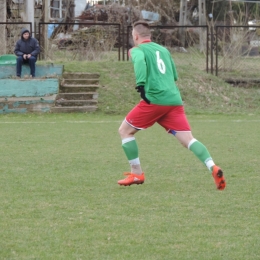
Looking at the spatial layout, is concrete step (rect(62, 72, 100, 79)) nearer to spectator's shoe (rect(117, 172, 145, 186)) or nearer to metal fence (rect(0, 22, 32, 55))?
metal fence (rect(0, 22, 32, 55))

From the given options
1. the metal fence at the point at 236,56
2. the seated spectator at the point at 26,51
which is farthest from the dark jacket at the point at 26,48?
the metal fence at the point at 236,56

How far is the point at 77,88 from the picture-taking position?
19406 mm

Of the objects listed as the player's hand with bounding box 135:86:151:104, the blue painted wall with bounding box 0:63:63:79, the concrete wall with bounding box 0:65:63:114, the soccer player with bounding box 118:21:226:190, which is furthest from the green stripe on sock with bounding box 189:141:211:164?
the blue painted wall with bounding box 0:63:63:79

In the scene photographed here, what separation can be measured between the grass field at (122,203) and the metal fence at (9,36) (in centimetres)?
1068

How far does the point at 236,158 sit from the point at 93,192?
11.1 ft

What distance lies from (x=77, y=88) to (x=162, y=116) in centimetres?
1205

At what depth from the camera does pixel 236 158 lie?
1016cm

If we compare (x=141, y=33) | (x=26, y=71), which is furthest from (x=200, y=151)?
(x=26, y=71)

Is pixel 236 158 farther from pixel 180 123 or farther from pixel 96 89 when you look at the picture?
pixel 96 89

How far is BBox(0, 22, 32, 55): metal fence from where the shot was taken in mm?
22562

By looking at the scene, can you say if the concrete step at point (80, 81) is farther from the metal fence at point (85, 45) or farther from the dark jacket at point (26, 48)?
the metal fence at point (85, 45)

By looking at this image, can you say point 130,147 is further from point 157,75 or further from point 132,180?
point 157,75

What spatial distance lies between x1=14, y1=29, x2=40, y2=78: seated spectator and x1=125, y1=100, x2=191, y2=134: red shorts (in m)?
11.3

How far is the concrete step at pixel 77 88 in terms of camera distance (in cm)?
1928
